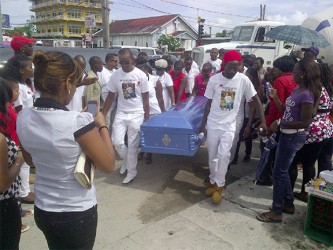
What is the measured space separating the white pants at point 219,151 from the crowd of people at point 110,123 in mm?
13

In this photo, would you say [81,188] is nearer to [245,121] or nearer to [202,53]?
[245,121]

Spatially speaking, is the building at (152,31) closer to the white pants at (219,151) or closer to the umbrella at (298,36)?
the umbrella at (298,36)

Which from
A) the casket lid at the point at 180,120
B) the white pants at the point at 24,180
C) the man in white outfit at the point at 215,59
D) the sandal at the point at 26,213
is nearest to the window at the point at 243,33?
the man in white outfit at the point at 215,59

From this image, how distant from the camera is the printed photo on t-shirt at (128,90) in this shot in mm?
4277

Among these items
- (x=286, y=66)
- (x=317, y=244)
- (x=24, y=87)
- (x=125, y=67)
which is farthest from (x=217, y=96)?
(x=24, y=87)

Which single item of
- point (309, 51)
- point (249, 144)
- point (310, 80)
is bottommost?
point (249, 144)

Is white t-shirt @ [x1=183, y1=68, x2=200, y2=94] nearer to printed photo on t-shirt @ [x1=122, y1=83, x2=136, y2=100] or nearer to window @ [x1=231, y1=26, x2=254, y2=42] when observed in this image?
printed photo on t-shirt @ [x1=122, y1=83, x2=136, y2=100]

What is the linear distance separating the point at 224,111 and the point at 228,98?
17cm

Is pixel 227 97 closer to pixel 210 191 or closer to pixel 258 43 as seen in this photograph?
pixel 210 191

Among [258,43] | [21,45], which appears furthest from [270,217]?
[258,43]

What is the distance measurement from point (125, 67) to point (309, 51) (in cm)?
275

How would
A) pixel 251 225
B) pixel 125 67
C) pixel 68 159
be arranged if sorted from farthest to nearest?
pixel 125 67 < pixel 251 225 < pixel 68 159

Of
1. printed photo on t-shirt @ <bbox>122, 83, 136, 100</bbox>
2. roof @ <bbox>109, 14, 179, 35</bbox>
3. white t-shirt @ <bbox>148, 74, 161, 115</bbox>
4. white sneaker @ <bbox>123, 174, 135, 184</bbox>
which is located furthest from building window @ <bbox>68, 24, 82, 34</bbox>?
white sneaker @ <bbox>123, 174, 135, 184</bbox>

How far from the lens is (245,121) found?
4980 mm
